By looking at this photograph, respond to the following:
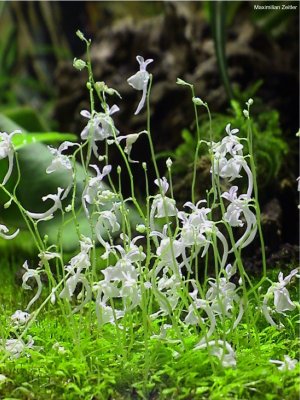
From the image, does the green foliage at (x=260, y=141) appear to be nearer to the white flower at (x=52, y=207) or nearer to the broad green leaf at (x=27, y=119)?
the broad green leaf at (x=27, y=119)

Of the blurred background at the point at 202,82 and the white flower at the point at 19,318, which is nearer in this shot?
the white flower at the point at 19,318

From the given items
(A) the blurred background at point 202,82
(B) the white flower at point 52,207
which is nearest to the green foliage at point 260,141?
(A) the blurred background at point 202,82

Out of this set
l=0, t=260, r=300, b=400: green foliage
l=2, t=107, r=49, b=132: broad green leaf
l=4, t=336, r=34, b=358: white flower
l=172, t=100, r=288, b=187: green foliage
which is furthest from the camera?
l=2, t=107, r=49, b=132: broad green leaf

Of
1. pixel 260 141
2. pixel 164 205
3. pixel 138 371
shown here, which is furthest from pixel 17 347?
pixel 260 141

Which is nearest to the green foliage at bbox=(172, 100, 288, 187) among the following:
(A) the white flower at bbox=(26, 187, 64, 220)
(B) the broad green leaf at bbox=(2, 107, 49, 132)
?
(B) the broad green leaf at bbox=(2, 107, 49, 132)

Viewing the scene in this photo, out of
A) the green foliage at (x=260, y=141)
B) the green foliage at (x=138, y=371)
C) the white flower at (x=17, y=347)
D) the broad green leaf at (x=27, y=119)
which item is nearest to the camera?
the green foliage at (x=138, y=371)

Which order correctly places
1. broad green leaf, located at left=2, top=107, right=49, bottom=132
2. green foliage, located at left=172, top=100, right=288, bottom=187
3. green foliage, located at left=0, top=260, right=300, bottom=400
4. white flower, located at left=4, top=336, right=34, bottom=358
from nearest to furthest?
1. green foliage, located at left=0, top=260, right=300, bottom=400
2. white flower, located at left=4, top=336, right=34, bottom=358
3. green foliage, located at left=172, top=100, right=288, bottom=187
4. broad green leaf, located at left=2, top=107, right=49, bottom=132

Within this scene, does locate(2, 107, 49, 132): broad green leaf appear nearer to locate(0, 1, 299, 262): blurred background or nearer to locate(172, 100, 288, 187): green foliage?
locate(0, 1, 299, 262): blurred background

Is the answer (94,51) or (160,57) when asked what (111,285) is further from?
(94,51)

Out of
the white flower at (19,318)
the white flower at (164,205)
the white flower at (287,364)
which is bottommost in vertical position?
the white flower at (287,364)

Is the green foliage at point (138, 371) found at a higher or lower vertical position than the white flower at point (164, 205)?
lower
